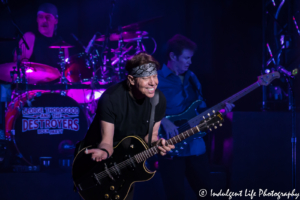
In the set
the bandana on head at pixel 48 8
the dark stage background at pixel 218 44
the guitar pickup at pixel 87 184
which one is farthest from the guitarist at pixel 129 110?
the bandana on head at pixel 48 8

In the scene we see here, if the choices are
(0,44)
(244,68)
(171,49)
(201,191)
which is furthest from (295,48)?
(0,44)

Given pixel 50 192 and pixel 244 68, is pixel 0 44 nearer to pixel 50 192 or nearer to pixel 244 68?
pixel 50 192

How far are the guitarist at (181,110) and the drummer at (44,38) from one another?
9.11ft

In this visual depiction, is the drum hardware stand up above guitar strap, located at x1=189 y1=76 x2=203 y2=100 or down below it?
above

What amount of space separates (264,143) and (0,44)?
5676 mm

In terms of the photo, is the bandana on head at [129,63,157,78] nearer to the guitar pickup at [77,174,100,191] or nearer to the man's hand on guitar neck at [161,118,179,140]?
the guitar pickup at [77,174,100,191]

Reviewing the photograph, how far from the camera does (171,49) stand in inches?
177

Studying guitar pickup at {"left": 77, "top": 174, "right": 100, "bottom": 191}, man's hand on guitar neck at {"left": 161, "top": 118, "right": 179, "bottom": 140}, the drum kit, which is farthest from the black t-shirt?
the drum kit

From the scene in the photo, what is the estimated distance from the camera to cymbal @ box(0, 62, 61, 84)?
5.63 meters

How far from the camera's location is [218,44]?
597 centimetres

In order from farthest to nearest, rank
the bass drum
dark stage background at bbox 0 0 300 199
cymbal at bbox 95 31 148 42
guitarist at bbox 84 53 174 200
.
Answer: cymbal at bbox 95 31 148 42, the bass drum, dark stage background at bbox 0 0 300 199, guitarist at bbox 84 53 174 200

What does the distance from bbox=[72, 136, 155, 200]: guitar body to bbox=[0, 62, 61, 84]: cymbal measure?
10.1 ft

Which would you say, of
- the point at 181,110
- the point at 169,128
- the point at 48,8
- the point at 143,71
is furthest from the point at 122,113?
the point at 48,8

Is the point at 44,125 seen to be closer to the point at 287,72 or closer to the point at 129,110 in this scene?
the point at 129,110
